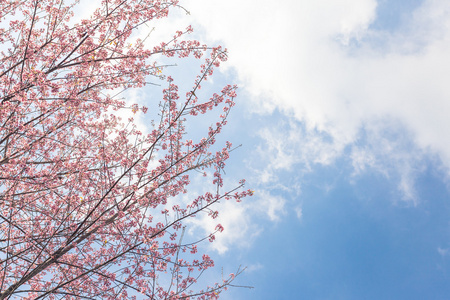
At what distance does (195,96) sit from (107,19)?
268 cm

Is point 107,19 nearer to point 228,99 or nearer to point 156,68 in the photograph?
point 156,68

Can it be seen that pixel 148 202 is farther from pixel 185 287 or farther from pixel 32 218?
pixel 32 218

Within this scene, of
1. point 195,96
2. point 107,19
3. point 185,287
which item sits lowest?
point 185,287

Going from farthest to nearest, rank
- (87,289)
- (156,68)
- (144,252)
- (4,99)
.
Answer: (156,68) → (87,289) → (4,99) → (144,252)

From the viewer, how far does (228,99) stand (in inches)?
251

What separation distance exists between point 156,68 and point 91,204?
3.30 metres

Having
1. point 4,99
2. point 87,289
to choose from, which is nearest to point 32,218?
point 87,289

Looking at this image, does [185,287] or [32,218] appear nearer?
[185,287]

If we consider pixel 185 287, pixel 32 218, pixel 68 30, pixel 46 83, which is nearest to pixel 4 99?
pixel 46 83

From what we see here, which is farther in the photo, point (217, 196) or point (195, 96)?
point (195, 96)

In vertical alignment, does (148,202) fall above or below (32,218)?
below

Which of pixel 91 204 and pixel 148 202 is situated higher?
pixel 91 204

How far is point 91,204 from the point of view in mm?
6551

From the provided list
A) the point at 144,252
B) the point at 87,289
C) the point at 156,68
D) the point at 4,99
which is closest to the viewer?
the point at 144,252
